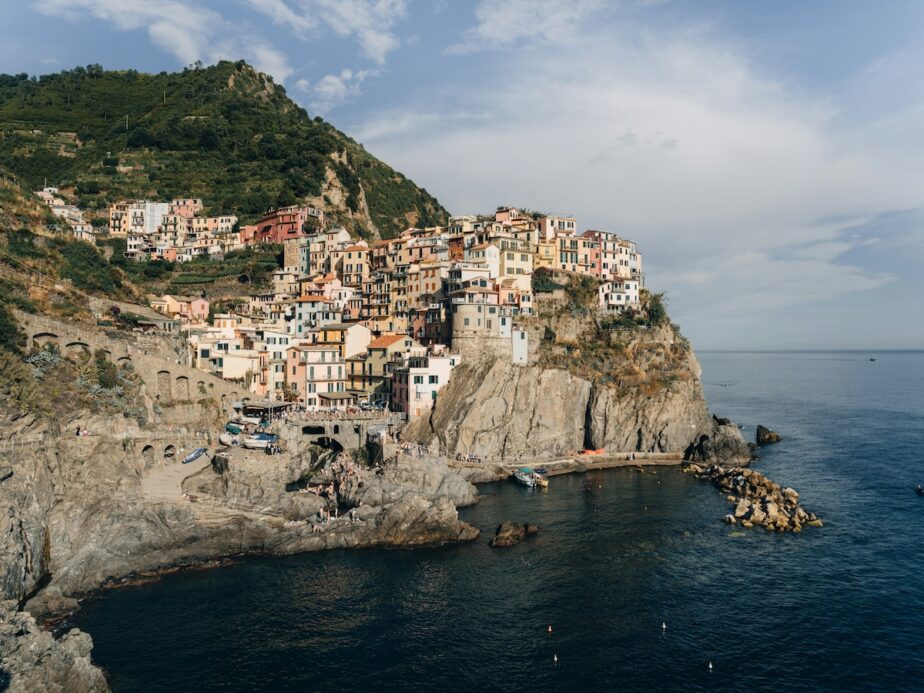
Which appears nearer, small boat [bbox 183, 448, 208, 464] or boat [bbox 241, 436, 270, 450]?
small boat [bbox 183, 448, 208, 464]

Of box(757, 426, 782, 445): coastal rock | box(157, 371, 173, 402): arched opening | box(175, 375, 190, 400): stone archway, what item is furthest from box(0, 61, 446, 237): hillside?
box(757, 426, 782, 445): coastal rock

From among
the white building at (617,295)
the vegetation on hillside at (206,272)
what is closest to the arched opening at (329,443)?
the white building at (617,295)

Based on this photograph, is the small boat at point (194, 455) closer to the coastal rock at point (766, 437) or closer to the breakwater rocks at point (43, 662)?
the breakwater rocks at point (43, 662)

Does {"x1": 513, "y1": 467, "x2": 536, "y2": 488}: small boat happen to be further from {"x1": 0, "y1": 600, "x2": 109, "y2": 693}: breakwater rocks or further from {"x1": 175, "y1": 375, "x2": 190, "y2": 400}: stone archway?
{"x1": 0, "y1": 600, "x2": 109, "y2": 693}: breakwater rocks

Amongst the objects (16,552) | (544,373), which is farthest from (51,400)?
(544,373)

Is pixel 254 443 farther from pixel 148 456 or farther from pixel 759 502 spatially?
pixel 759 502

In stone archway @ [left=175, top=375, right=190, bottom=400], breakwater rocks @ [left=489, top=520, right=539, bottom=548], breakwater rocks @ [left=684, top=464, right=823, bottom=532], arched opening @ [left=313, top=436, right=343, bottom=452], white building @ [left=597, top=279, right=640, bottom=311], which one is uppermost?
white building @ [left=597, top=279, right=640, bottom=311]

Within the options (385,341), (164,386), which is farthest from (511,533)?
(164,386)
